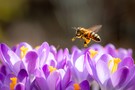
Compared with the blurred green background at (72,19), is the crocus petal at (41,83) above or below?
below

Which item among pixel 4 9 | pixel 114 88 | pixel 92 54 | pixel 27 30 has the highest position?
pixel 27 30

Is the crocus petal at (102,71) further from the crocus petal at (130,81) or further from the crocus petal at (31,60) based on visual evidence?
the crocus petal at (31,60)

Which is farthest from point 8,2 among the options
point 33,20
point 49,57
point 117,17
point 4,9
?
point 49,57

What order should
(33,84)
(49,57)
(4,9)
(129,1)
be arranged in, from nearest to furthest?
(33,84), (49,57), (4,9), (129,1)

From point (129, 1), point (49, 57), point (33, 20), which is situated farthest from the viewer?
point (33, 20)

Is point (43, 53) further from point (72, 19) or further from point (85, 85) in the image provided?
point (72, 19)

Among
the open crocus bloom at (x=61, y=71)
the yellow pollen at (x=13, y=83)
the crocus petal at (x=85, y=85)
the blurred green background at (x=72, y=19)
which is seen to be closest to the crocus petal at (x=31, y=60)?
the open crocus bloom at (x=61, y=71)

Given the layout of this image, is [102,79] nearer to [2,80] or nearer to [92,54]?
[92,54]

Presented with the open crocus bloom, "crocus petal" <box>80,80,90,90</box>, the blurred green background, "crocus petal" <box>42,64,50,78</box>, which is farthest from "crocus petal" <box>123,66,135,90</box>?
the blurred green background
